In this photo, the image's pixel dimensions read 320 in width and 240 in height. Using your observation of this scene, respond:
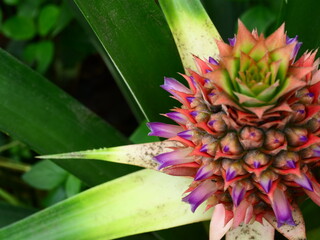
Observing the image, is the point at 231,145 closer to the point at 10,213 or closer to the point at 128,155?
the point at 128,155

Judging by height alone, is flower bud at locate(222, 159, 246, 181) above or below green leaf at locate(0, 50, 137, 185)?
below

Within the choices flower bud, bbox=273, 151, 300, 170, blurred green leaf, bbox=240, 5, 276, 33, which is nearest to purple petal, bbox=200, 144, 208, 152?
flower bud, bbox=273, 151, 300, 170

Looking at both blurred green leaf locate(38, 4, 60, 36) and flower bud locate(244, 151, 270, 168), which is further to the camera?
blurred green leaf locate(38, 4, 60, 36)

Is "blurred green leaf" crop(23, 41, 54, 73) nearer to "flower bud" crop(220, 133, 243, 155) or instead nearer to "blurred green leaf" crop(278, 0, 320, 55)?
"blurred green leaf" crop(278, 0, 320, 55)

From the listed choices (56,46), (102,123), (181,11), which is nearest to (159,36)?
(181,11)

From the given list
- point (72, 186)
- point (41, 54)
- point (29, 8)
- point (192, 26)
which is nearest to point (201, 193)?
point (192, 26)

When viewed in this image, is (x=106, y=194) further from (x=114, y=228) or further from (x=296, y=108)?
(x=296, y=108)
